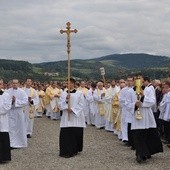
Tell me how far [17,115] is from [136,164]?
461 cm

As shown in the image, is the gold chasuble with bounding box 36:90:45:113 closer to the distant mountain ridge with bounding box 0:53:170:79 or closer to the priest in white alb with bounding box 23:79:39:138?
the distant mountain ridge with bounding box 0:53:170:79

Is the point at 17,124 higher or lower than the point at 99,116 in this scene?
higher

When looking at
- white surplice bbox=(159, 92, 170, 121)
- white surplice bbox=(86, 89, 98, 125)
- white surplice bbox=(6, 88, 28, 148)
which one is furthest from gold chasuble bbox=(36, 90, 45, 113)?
white surplice bbox=(159, 92, 170, 121)

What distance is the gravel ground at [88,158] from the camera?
10055mm

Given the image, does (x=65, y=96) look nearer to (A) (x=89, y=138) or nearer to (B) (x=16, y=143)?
(B) (x=16, y=143)

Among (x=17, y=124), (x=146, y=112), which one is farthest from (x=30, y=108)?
(x=146, y=112)

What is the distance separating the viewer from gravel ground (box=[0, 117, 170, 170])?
1005 cm

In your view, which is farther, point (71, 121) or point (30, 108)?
point (30, 108)

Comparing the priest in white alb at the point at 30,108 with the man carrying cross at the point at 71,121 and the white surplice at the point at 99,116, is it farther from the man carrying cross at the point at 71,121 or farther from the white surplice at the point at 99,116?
the white surplice at the point at 99,116

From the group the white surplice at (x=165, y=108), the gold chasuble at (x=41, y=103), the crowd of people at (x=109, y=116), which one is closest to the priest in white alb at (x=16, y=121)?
the crowd of people at (x=109, y=116)

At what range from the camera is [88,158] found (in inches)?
442

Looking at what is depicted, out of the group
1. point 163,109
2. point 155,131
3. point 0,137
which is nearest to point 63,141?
point 0,137

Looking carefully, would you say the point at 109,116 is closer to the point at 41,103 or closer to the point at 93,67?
the point at 41,103

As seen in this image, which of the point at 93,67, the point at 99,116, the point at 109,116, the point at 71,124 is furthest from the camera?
the point at 93,67
